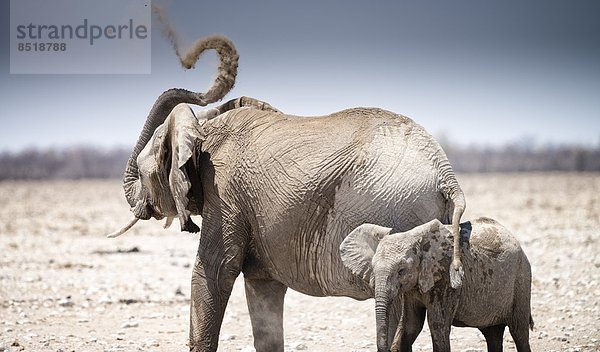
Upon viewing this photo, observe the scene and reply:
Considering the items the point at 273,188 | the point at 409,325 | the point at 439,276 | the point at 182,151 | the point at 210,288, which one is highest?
the point at 182,151

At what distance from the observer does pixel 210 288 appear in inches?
314

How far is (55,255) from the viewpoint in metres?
18.7

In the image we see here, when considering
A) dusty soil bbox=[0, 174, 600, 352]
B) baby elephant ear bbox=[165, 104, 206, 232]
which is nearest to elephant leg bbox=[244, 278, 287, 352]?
baby elephant ear bbox=[165, 104, 206, 232]

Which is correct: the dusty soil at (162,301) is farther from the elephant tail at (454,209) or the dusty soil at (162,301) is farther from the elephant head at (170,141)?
the elephant tail at (454,209)

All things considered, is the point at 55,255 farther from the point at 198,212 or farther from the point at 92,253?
the point at 198,212

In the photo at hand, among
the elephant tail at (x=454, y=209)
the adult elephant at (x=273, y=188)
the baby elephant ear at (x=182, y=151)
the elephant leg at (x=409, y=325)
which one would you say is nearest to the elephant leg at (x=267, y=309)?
the adult elephant at (x=273, y=188)

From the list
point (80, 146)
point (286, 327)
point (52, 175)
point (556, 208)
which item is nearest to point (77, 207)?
point (556, 208)

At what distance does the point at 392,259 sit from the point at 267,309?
7.81ft

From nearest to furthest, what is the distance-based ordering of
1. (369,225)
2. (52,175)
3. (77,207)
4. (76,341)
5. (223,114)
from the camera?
(369,225) → (223,114) → (76,341) → (77,207) → (52,175)

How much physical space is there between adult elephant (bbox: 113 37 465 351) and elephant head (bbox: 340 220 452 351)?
17 cm

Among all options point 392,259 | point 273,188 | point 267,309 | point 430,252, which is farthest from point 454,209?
point 267,309

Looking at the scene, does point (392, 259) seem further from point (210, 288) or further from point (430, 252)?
point (210, 288)

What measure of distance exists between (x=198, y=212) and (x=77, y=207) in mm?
30780

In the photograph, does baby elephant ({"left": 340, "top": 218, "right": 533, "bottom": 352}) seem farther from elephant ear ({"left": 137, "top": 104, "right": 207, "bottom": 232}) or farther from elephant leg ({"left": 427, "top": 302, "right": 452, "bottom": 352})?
elephant ear ({"left": 137, "top": 104, "right": 207, "bottom": 232})
